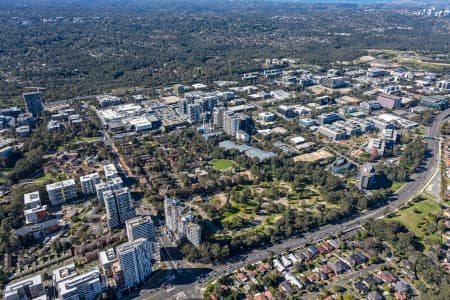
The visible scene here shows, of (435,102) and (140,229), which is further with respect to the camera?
(435,102)

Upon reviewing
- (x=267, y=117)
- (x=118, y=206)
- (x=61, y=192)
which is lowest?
(x=61, y=192)

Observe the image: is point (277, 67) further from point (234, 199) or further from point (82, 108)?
point (234, 199)

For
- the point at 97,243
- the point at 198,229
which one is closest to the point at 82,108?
the point at 97,243

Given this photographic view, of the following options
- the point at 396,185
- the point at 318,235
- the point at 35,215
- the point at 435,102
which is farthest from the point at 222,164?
the point at 435,102

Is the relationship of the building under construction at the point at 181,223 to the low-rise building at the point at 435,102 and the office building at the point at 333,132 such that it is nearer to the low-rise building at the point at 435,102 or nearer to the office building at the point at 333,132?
the office building at the point at 333,132

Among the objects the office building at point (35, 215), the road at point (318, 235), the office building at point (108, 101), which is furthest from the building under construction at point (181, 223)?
the office building at point (108, 101)

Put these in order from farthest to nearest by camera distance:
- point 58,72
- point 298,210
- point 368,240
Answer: point 58,72 < point 298,210 < point 368,240

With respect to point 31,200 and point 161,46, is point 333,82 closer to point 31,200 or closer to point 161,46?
point 31,200
